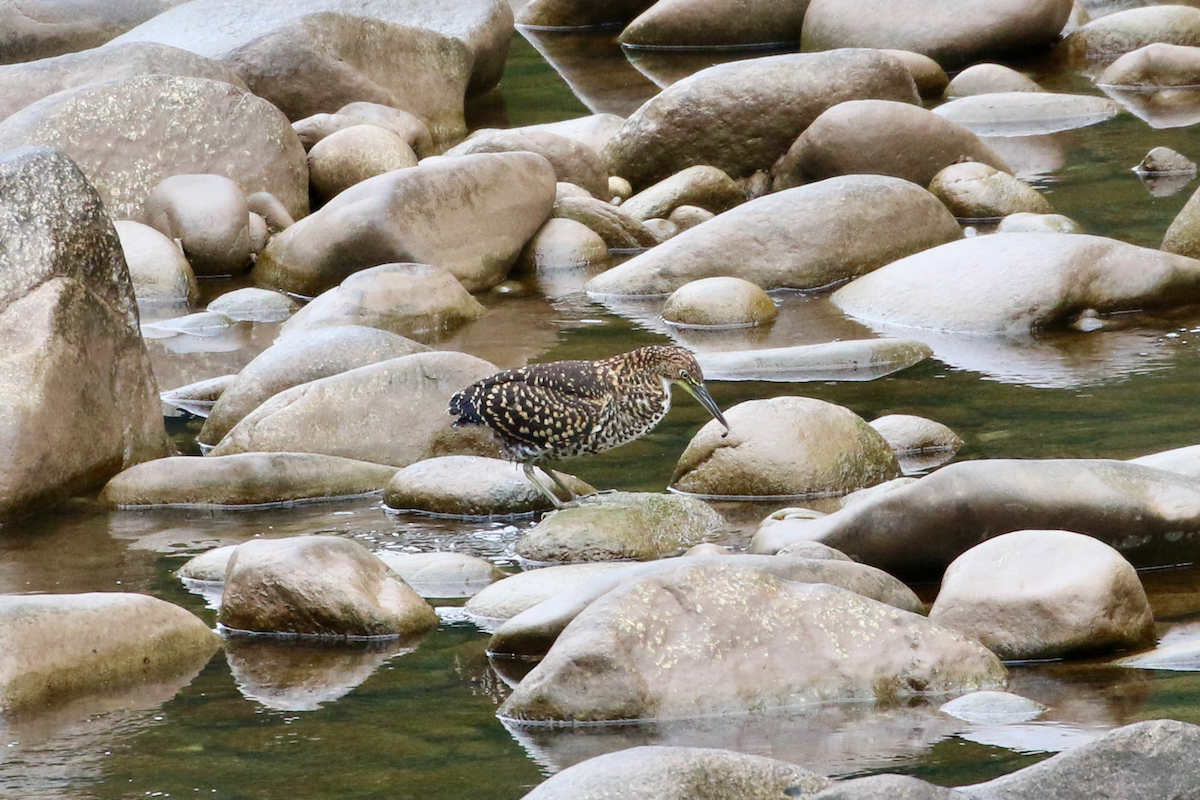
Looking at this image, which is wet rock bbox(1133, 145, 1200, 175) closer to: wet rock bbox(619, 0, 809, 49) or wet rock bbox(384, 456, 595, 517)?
wet rock bbox(619, 0, 809, 49)

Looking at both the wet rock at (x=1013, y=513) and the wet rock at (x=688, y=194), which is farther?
the wet rock at (x=688, y=194)

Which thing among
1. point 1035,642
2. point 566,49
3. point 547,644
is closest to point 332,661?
point 547,644

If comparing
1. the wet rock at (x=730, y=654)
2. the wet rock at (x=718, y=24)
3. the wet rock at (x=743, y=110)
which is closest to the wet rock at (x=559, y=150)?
the wet rock at (x=743, y=110)

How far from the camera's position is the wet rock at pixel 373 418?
777 cm

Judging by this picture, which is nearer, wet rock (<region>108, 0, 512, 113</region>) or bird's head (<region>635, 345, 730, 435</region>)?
bird's head (<region>635, 345, 730, 435</region>)

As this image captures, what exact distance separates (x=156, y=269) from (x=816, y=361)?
4700 millimetres

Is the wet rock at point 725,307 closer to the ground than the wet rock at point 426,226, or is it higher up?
closer to the ground

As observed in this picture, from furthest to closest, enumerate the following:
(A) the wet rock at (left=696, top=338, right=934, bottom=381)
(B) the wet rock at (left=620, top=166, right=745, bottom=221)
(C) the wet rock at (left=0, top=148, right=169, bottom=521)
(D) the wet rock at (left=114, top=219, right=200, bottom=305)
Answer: (B) the wet rock at (left=620, top=166, right=745, bottom=221) → (D) the wet rock at (left=114, top=219, right=200, bottom=305) → (A) the wet rock at (left=696, top=338, right=934, bottom=381) → (C) the wet rock at (left=0, top=148, right=169, bottom=521)

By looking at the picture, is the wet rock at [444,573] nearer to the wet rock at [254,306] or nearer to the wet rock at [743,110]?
the wet rock at [254,306]

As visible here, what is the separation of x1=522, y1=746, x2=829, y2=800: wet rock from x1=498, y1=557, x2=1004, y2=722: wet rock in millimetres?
851

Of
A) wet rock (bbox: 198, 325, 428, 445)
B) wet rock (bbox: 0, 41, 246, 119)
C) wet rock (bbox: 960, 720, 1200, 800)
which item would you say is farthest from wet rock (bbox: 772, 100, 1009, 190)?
wet rock (bbox: 960, 720, 1200, 800)

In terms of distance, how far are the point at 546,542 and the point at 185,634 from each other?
1425 mm

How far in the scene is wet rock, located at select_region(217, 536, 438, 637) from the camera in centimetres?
564

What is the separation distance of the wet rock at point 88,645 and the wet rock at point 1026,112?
1139cm
